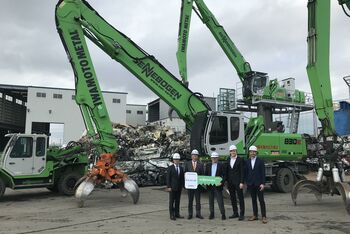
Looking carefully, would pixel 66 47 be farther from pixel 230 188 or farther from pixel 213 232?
pixel 213 232

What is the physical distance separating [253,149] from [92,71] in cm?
642

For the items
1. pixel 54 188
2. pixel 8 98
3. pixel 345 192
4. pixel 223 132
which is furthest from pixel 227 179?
pixel 8 98

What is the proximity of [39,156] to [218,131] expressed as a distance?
22.4ft

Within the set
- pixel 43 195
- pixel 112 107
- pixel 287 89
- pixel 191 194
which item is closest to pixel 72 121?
pixel 112 107

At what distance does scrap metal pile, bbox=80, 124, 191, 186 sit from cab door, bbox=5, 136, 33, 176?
247cm

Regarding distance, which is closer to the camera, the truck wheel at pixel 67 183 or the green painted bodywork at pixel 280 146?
the truck wheel at pixel 67 183

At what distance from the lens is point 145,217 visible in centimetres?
1009

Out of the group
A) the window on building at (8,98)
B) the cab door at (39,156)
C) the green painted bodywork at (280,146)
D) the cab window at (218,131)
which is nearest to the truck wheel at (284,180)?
the green painted bodywork at (280,146)

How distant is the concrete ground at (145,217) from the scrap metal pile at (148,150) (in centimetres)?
380

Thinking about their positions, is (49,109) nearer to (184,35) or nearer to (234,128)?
(184,35)

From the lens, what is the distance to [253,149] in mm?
9680

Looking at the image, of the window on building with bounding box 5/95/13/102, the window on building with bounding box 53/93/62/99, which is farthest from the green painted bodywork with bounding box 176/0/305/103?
the window on building with bounding box 5/95/13/102

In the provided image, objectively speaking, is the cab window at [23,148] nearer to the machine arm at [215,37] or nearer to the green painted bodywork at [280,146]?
the machine arm at [215,37]

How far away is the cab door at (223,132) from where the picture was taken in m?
13.9
